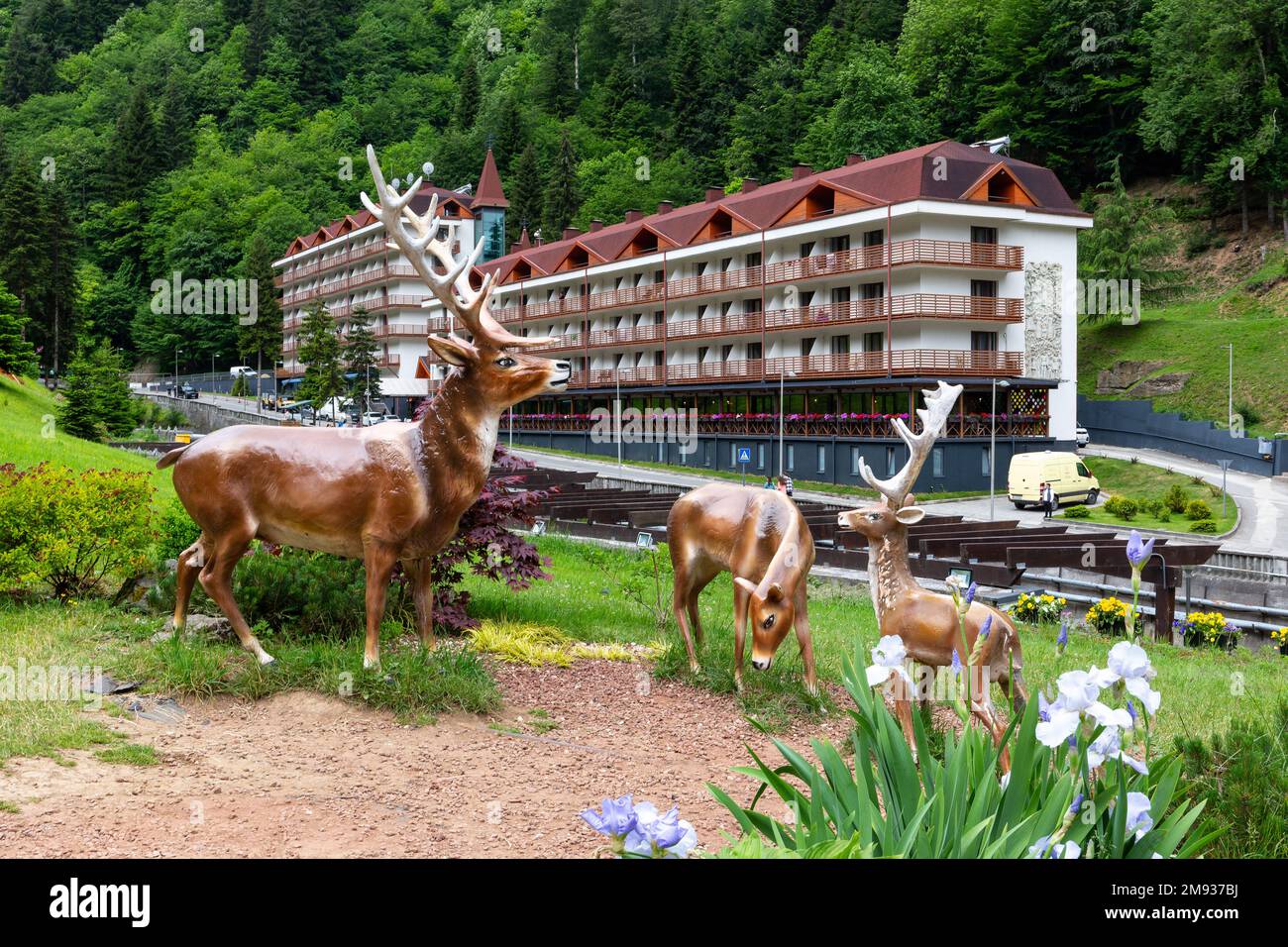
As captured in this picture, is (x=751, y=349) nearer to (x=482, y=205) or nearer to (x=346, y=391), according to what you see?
(x=346, y=391)

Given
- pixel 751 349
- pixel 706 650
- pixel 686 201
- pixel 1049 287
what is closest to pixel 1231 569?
pixel 706 650

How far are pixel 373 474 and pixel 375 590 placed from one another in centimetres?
91

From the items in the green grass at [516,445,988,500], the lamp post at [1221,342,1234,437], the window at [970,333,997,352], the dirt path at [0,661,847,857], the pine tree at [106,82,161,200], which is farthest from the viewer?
the pine tree at [106,82,161,200]

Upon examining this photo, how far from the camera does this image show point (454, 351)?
8.49 meters

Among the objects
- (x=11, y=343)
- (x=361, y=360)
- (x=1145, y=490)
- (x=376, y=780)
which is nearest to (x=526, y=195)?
(x=361, y=360)

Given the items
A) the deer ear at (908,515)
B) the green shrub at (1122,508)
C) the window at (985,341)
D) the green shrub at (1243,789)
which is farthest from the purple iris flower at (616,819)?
the window at (985,341)

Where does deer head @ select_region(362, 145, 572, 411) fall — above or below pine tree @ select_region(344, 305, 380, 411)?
below

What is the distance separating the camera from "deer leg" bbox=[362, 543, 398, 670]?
26.5 feet

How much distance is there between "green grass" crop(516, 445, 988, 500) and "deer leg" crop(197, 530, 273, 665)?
2581 centimetres

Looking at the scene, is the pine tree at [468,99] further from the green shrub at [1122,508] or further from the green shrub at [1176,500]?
the green shrub at [1176,500]

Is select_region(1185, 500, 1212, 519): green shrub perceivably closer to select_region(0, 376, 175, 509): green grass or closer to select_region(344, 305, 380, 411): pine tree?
select_region(0, 376, 175, 509): green grass

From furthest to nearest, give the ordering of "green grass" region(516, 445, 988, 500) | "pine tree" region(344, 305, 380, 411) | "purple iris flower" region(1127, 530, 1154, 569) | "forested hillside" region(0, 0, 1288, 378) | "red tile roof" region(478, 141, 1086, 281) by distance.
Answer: "forested hillside" region(0, 0, 1288, 378)
"pine tree" region(344, 305, 380, 411)
"red tile roof" region(478, 141, 1086, 281)
"green grass" region(516, 445, 988, 500)
"purple iris flower" region(1127, 530, 1154, 569)

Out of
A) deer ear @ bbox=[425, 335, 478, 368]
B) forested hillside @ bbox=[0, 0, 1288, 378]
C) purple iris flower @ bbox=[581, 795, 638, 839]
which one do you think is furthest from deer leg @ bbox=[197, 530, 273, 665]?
forested hillside @ bbox=[0, 0, 1288, 378]
